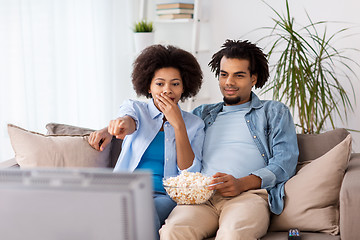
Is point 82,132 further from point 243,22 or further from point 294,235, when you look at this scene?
point 243,22

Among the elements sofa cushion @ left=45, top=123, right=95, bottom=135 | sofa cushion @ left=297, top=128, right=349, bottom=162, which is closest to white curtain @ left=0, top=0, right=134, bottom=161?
sofa cushion @ left=45, top=123, right=95, bottom=135

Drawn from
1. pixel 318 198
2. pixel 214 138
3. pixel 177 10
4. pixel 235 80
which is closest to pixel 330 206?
pixel 318 198

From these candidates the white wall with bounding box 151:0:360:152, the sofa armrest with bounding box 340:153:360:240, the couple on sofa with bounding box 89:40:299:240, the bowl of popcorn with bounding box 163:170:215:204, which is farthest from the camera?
the white wall with bounding box 151:0:360:152

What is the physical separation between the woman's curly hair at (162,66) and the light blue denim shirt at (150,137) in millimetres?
114

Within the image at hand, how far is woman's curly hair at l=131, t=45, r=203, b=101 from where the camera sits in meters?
2.29

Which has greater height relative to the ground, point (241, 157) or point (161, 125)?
point (161, 125)

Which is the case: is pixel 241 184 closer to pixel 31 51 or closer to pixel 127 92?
pixel 31 51

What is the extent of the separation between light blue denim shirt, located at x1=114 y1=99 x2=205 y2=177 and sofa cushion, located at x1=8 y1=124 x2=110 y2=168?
0.52 ft

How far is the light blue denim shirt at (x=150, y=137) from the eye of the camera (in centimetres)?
218

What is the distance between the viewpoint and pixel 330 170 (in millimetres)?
1987

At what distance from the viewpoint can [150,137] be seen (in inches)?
87.4

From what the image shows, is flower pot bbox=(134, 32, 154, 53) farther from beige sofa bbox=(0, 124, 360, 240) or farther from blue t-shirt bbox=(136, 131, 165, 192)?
beige sofa bbox=(0, 124, 360, 240)

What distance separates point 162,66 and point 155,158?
427mm

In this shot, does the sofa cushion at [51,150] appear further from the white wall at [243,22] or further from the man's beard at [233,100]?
the white wall at [243,22]
